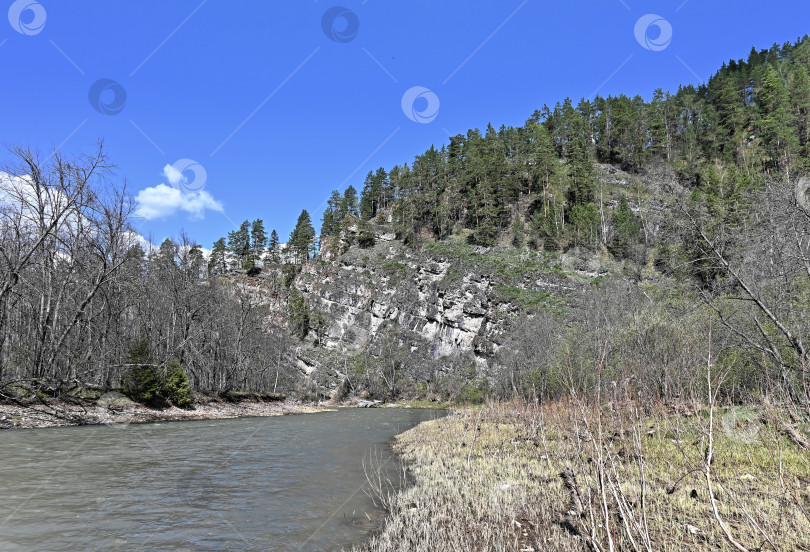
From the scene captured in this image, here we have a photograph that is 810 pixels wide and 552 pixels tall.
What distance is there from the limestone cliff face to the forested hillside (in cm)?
46

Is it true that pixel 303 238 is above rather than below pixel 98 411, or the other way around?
above

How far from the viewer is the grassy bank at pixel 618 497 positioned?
441 centimetres

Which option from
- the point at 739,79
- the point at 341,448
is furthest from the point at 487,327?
the point at 739,79

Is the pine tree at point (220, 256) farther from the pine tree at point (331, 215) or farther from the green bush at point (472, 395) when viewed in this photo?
the green bush at point (472, 395)

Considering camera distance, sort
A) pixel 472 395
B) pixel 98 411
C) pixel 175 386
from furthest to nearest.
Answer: pixel 472 395, pixel 175 386, pixel 98 411

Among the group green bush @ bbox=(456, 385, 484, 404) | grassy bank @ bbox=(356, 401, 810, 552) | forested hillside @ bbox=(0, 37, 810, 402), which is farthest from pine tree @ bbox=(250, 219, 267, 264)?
grassy bank @ bbox=(356, 401, 810, 552)

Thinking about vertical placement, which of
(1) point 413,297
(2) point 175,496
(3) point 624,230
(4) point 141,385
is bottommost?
(2) point 175,496

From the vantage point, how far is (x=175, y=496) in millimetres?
9586

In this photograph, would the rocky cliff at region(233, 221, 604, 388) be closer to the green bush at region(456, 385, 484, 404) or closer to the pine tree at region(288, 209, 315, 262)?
the green bush at region(456, 385, 484, 404)

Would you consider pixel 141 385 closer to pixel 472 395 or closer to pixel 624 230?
pixel 472 395

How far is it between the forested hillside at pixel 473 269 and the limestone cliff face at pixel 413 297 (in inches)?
18.0

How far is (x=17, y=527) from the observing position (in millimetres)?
7113

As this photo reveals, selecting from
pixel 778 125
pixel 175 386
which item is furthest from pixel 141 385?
pixel 778 125

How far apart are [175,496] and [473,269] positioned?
2949 inches
